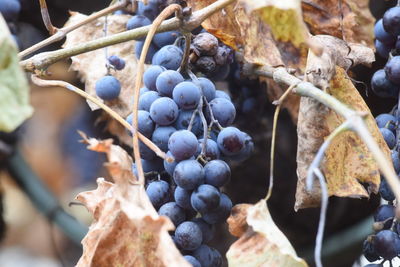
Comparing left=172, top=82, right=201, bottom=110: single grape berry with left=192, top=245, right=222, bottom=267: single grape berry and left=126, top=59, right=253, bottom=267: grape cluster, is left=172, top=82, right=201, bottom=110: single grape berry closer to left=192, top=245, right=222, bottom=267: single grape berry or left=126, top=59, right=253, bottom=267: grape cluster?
left=126, top=59, right=253, bottom=267: grape cluster

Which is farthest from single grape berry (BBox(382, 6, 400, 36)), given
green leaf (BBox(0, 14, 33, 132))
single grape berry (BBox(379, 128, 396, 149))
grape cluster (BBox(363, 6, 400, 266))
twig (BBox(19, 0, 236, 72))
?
green leaf (BBox(0, 14, 33, 132))

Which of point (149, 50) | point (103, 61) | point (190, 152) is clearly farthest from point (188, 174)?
point (103, 61)

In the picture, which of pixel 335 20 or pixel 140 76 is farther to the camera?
pixel 335 20

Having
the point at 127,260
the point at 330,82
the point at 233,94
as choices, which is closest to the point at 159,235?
the point at 127,260

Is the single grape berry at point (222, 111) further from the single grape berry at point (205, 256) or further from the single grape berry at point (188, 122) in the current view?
the single grape berry at point (205, 256)

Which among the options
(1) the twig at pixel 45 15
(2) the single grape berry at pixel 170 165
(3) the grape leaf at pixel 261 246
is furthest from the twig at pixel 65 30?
(3) the grape leaf at pixel 261 246

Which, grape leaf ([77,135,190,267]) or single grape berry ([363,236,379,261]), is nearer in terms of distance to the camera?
grape leaf ([77,135,190,267])

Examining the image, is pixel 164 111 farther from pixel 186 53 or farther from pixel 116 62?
pixel 116 62

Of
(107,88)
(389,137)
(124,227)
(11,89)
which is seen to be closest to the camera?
(11,89)
